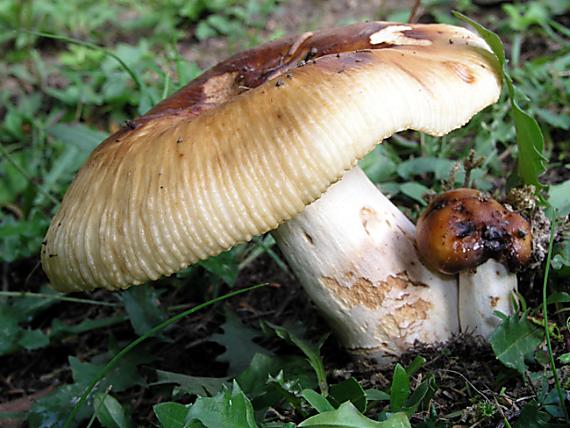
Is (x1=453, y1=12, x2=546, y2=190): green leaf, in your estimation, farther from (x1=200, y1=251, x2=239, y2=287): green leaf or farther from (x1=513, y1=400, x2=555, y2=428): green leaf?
(x1=200, y1=251, x2=239, y2=287): green leaf

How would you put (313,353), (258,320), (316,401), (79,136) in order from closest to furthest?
(316,401), (313,353), (258,320), (79,136)

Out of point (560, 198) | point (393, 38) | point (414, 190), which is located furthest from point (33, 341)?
A: point (560, 198)

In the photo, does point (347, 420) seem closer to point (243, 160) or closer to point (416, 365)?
point (416, 365)

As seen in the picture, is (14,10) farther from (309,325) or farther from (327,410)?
(327,410)

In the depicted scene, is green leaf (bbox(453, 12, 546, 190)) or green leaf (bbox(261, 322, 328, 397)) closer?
green leaf (bbox(453, 12, 546, 190))

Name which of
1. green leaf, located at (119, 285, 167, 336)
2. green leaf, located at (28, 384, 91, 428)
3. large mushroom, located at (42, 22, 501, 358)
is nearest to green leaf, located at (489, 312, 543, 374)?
large mushroom, located at (42, 22, 501, 358)

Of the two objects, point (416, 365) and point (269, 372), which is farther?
point (269, 372)

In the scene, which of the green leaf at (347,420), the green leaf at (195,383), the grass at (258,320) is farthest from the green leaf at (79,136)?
the green leaf at (347,420)
